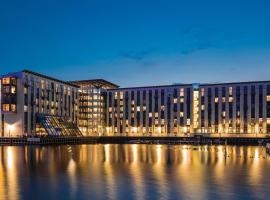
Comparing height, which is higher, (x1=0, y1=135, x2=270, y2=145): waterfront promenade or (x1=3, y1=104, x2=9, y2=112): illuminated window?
(x1=3, y1=104, x2=9, y2=112): illuminated window

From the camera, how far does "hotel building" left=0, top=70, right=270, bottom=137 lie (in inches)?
5846

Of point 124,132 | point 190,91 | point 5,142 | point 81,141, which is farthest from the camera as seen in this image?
point 124,132

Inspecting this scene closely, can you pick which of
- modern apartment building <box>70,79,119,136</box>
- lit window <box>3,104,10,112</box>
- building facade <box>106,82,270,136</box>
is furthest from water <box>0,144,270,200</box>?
modern apartment building <box>70,79,119,136</box>

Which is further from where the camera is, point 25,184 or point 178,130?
point 178,130

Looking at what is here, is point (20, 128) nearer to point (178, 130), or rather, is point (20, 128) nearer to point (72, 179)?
point (178, 130)

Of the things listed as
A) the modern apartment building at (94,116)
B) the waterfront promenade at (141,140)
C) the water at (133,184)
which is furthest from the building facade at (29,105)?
the water at (133,184)

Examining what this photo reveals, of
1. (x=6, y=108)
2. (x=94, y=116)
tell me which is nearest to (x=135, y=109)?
(x=94, y=116)

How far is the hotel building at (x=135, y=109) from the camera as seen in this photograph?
487ft

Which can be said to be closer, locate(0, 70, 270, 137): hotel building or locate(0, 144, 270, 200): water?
locate(0, 144, 270, 200): water

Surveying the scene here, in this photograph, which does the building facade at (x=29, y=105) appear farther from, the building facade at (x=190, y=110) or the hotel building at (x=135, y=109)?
the building facade at (x=190, y=110)

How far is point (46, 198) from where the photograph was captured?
3044 cm

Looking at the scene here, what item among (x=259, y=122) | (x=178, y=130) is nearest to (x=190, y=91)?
(x=178, y=130)

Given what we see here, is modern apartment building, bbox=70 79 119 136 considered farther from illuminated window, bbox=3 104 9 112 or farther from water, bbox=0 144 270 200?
water, bbox=0 144 270 200

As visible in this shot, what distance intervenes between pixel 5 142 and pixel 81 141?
1296 inches
